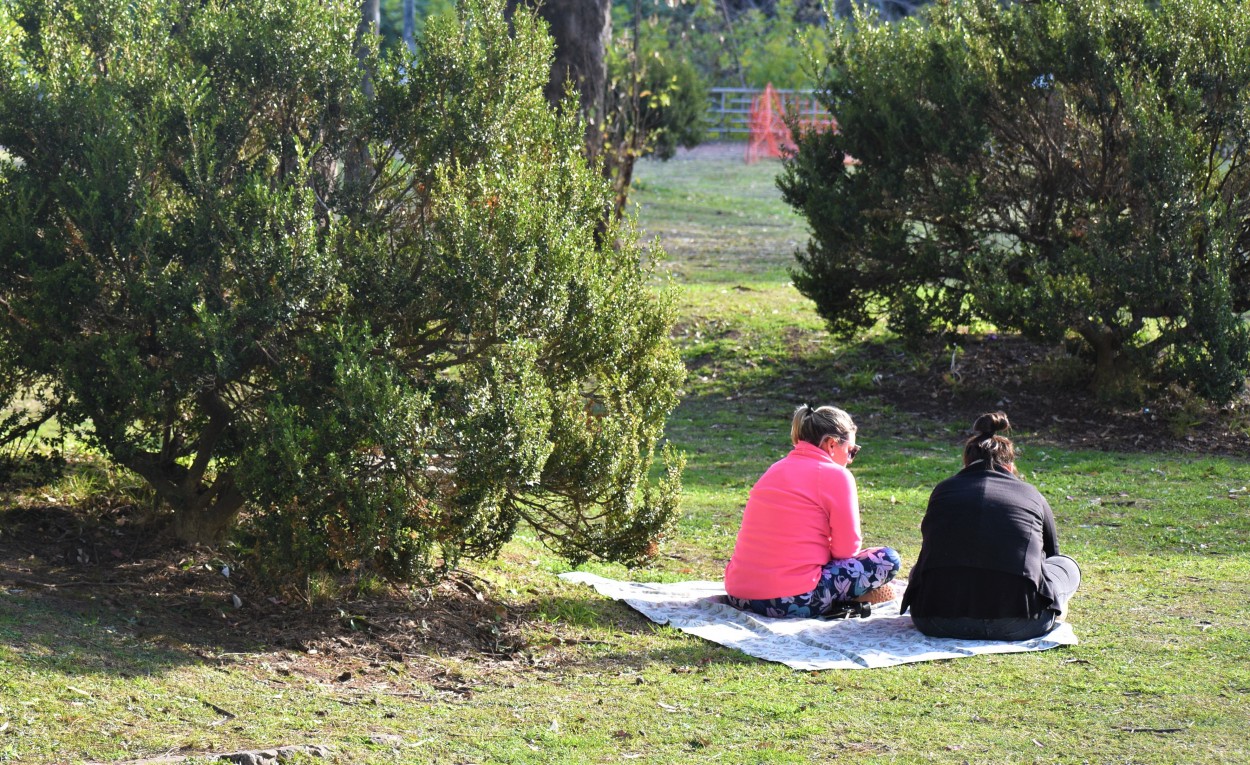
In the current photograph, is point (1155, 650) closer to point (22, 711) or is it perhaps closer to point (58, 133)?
point (22, 711)

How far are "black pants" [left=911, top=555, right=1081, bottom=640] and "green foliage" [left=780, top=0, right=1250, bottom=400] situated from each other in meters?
5.50

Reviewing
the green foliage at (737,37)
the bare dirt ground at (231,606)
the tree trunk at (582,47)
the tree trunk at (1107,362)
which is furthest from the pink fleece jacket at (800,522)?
the green foliage at (737,37)

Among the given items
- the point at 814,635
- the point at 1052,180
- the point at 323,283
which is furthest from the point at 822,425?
the point at 1052,180

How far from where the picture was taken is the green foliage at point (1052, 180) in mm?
10906

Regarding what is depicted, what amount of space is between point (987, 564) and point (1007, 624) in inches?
11.8

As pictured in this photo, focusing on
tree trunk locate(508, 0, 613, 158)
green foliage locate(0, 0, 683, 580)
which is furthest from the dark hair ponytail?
tree trunk locate(508, 0, 613, 158)

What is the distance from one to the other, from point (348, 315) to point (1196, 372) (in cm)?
784

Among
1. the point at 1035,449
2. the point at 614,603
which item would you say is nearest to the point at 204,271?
the point at 614,603

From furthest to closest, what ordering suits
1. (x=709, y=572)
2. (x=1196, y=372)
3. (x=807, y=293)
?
(x=807, y=293), (x=1196, y=372), (x=709, y=572)

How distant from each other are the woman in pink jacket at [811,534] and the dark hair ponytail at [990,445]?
0.58m

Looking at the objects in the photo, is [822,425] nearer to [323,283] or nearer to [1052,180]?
[323,283]

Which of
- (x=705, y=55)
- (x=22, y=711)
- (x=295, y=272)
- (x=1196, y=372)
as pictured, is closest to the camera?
(x=22, y=711)

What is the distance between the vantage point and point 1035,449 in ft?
37.1

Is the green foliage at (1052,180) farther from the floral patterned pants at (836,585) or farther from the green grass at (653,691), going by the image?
the floral patterned pants at (836,585)
